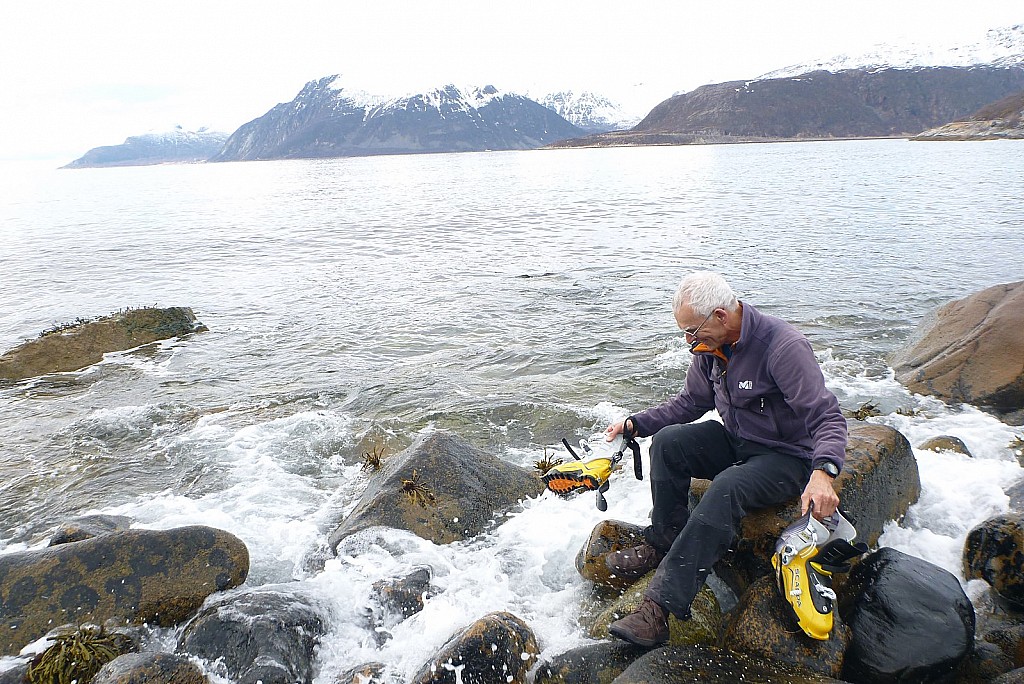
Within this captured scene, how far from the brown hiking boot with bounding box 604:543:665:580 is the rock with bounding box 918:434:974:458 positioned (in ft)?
14.9

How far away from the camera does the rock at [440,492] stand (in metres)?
7.20

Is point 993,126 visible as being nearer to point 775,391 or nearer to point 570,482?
point 775,391

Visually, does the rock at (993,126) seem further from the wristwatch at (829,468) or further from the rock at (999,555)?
the wristwatch at (829,468)

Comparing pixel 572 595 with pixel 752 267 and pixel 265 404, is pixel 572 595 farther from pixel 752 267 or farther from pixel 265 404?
pixel 752 267

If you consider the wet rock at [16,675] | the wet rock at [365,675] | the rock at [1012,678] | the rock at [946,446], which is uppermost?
the rock at [1012,678]

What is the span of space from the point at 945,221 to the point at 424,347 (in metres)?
26.5

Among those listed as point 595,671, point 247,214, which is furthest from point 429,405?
point 247,214

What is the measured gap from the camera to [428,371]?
45.2 ft

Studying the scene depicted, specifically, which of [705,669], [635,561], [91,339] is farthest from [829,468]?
[91,339]

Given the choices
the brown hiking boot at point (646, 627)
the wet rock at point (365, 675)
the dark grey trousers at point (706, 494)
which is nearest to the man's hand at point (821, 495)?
the dark grey trousers at point (706, 494)

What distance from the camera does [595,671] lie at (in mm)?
4840

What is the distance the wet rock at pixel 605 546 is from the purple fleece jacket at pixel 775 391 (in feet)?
4.76

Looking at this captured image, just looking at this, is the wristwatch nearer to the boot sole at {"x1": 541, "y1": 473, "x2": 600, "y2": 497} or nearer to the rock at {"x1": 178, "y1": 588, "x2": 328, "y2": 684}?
the boot sole at {"x1": 541, "y1": 473, "x2": 600, "y2": 497}

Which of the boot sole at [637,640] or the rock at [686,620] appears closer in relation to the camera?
the boot sole at [637,640]
